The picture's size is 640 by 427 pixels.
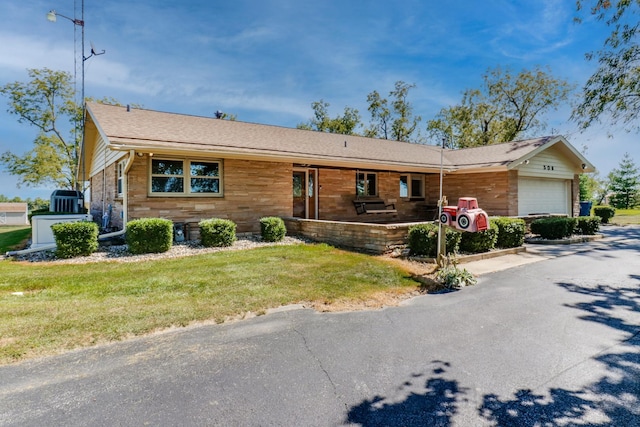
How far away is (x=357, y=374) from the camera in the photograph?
9.35ft

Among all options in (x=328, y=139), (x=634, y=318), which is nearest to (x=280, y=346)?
(x=634, y=318)

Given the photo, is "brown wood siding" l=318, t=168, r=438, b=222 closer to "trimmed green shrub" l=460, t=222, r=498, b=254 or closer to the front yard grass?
the front yard grass

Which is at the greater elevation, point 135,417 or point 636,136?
point 636,136

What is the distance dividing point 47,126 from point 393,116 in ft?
102

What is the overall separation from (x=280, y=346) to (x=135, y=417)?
4.61 feet

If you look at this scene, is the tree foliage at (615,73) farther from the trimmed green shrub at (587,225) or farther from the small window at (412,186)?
the small window at (412,186)

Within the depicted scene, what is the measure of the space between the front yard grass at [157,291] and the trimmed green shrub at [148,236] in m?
1.08

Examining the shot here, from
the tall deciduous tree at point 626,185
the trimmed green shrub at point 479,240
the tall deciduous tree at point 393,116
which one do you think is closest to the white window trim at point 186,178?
the trimmed green shrub at point 479,240

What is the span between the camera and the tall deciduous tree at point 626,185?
1280 inches

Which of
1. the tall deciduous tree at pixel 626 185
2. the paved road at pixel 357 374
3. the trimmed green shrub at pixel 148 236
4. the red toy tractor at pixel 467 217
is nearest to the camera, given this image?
the paved road at pixel 357 374

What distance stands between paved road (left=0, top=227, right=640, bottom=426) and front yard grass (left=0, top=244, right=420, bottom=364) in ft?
1.57

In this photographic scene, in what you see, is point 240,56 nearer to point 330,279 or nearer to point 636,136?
point 330,279

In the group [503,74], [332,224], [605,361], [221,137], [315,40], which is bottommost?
[605,361]

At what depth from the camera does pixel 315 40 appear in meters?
15.5
